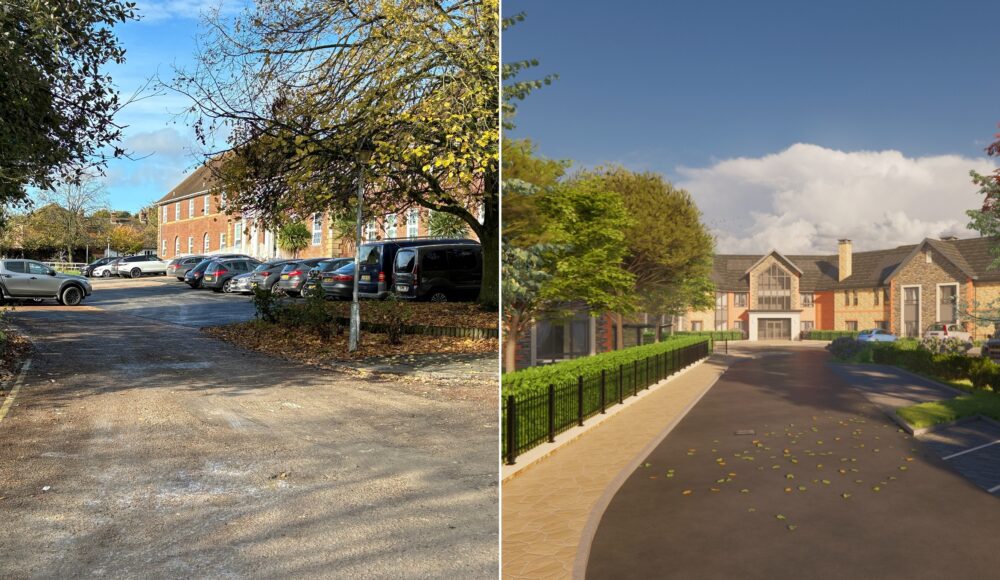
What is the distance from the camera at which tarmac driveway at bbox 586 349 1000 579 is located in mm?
1567

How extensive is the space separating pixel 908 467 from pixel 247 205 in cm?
1551

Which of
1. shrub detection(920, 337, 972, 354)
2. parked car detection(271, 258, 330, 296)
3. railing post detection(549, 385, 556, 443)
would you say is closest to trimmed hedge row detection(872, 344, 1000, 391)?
shrub detection(920, 337, 972, 354)

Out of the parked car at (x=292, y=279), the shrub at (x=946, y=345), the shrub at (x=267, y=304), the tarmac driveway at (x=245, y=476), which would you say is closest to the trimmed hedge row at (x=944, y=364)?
the shrub at (x=946, y=345)

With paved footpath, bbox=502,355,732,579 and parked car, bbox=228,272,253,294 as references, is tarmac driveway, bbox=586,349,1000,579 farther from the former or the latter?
parked car, bbox=228,272,253,294

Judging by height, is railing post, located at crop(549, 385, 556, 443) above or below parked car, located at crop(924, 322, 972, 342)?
below

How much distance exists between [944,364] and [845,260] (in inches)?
12.4

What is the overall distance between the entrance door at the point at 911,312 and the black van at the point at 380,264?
17.3 meters

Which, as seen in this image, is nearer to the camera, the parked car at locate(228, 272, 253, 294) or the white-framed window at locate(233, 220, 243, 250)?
the parked car at locate(228, 272, 253, 294)

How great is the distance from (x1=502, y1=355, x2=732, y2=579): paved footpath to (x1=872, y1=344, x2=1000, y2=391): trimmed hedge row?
45 centimetres

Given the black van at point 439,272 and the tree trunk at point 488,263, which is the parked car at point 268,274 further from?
the tree trunk at point 488,263

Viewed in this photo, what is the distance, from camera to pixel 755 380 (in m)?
2.18

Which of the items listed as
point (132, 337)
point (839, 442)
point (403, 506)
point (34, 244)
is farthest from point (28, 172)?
point (34, 244)

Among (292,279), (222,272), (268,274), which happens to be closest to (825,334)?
(292,279)

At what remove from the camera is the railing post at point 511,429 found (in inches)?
83.2
